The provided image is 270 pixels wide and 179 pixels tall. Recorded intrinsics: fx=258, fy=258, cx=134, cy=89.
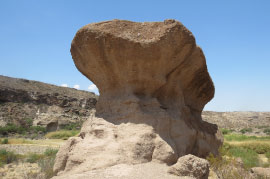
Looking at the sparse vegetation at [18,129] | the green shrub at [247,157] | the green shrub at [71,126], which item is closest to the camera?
the green shrub at [247,157]

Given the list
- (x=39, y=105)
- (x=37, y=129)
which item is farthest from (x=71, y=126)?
(x=39, y=105)

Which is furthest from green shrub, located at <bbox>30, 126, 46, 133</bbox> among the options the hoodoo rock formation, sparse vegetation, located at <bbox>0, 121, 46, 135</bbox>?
the hoodoo rock formation

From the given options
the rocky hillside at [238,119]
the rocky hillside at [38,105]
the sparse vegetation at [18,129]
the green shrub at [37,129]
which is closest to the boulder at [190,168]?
the sparse vegetation at [18,129]

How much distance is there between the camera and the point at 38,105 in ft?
115

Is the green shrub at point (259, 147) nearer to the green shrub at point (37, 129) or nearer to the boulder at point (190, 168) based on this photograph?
the boulder at point (190, 168)

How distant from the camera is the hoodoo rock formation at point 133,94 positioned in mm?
4379

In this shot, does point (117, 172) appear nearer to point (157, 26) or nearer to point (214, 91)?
point (157, 26)

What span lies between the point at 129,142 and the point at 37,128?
26.1 meters

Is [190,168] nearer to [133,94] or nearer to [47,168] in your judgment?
[133,94]

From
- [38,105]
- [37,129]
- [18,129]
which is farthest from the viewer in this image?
[38,105]

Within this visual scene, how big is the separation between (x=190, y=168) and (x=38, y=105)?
3408cm

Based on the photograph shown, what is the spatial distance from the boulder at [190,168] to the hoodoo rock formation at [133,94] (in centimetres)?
62

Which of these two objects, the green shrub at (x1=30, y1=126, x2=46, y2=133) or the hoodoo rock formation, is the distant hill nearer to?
the green shrub at (x1=30, y1=126, x2=46, y2=133)

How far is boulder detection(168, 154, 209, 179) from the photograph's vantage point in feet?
12.3
